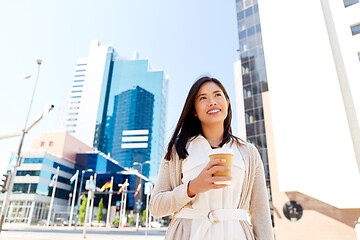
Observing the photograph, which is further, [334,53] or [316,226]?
[334,53]

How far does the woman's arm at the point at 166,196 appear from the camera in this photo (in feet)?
4.64

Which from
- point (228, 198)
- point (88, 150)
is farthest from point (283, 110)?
point (88, 150)

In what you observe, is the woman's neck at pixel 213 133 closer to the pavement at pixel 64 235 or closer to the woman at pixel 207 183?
the woman at pixel 207 183

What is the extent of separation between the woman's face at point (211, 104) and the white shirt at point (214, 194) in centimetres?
16

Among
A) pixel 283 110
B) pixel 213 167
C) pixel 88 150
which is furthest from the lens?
pixel 88 150

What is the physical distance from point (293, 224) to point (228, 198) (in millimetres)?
21360

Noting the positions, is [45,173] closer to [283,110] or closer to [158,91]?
[283,110]

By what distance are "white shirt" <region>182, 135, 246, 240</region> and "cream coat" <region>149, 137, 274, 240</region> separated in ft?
0.23

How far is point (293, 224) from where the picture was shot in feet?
63.1

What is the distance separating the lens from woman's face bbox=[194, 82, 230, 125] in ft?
5.90

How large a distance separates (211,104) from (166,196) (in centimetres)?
75

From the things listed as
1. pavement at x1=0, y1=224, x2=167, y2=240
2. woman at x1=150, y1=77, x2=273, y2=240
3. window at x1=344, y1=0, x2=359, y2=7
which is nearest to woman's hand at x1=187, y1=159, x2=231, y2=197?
woman at x1=150, y1=77, x2=273, y2=240

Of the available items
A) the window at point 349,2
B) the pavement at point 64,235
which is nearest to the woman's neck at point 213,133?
the pavement at point 64,235

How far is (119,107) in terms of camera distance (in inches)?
4018
